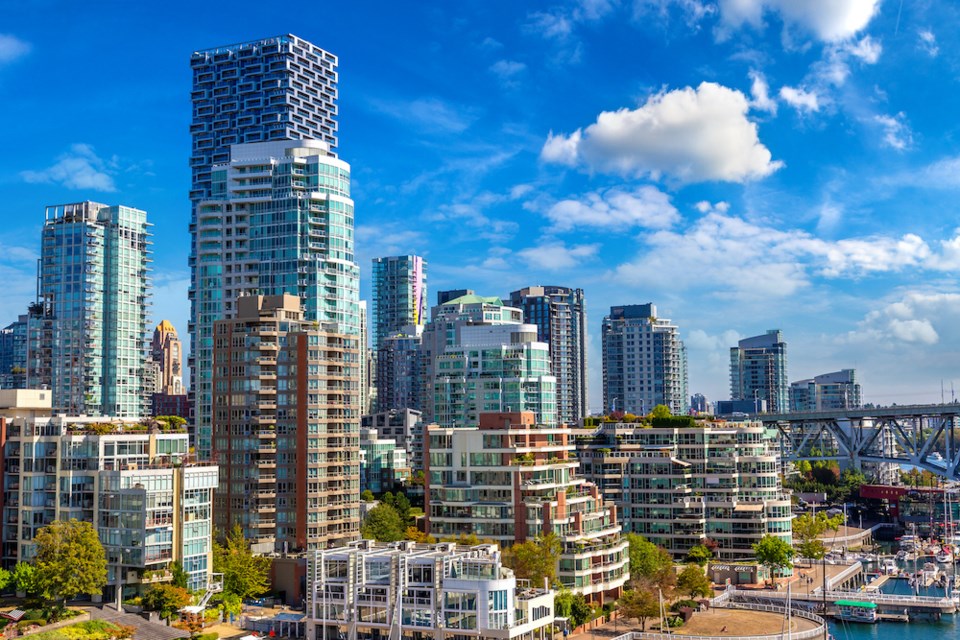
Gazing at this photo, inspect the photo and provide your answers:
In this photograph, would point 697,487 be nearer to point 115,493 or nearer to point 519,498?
point 519,498

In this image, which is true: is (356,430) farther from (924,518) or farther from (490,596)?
(924,518)

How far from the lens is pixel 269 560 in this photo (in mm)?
108938

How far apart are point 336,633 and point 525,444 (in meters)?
30.2

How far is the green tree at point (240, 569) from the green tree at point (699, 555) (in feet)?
169

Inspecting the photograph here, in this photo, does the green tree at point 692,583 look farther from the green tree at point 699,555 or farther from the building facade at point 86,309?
the building facade at point 86,309

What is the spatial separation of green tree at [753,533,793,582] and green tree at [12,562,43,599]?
79546 mm

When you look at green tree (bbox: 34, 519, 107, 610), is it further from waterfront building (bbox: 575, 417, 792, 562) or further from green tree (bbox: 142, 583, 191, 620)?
waterfront building (bbox: 575, 417, 792, 562)

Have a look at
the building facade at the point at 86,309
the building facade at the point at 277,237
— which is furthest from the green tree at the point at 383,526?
the building facade at the point at 86,309

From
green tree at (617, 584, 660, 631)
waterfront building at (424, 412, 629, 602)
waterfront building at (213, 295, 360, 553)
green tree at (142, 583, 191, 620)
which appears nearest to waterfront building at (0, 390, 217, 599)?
green tree at (142, 583, 191, 620)

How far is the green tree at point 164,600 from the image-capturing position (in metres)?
86.8

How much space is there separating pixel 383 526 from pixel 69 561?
44426 millimetres

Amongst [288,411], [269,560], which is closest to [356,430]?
[288,411]

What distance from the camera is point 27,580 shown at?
8650cm

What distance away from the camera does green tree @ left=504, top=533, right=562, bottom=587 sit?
9238 centimetres
